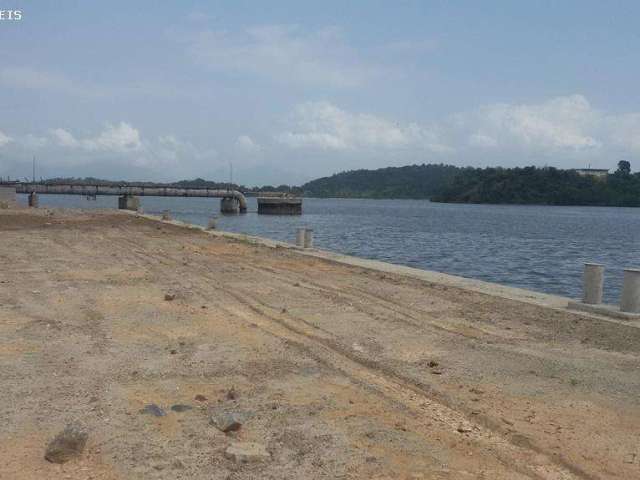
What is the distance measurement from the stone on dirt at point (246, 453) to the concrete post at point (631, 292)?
311 inches

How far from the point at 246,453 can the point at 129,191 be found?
86343mm

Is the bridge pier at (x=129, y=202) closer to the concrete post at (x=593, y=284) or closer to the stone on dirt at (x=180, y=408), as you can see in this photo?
the concrete post at (x=593, y=284)

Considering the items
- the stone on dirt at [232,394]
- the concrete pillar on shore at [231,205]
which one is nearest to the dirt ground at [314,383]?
the stone on dirt at [232,394]

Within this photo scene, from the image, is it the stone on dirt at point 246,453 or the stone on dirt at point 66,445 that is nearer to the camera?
the stone on dirt at point 66,445

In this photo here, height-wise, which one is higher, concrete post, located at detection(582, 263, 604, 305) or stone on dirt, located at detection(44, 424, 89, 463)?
concrete post, located at detection(582, 263, 604, 305)

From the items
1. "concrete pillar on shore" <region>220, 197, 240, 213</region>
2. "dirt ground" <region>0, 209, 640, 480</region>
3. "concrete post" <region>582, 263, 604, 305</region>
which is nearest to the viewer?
"dirt ground" <region>0, 209, 640, 480</region>

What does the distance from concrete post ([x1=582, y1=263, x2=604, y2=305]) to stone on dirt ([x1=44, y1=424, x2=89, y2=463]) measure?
950 centimetres

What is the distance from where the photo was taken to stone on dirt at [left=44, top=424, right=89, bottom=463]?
4441 millimetres

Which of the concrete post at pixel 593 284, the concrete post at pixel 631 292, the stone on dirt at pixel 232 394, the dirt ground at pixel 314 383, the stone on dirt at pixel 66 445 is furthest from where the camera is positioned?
the concrete post at pixel 593 284

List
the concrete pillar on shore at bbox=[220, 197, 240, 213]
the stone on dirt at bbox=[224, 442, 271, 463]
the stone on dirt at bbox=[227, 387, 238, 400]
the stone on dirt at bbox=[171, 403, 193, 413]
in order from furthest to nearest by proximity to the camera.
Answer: the concrete pillar on shore at bbox=[220, 197, 240, 213]
the stone on dirt at bbox=[227, 387, 238, 400]
the stone on dirt at bbox=[171, 403, 193, 413]
the stone on dirt at bbox=[224, 442, 271, 463]

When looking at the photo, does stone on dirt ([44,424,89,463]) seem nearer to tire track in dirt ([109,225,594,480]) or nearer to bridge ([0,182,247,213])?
tire track in dirt ([109,225,594,480])

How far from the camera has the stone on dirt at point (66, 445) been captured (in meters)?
4.44

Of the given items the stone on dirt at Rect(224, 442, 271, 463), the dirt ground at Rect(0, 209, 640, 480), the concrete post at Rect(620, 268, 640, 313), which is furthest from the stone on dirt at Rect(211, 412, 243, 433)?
the concrete post at Rect(620, 268, 640, 313)

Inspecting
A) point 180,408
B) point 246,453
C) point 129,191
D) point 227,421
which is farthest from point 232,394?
point 129,191
